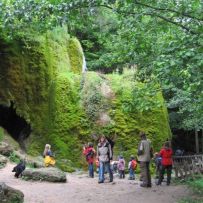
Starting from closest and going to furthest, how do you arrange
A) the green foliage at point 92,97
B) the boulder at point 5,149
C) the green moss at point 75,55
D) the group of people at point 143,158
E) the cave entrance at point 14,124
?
the group of people at point 143,158, the boulder at point 5,149, the green foliage at point 92,97, the cave entrance at point 14,124, the green moss at point 75,55

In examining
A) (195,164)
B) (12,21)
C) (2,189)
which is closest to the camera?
(2,189)

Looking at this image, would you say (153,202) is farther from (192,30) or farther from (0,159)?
(0,159)

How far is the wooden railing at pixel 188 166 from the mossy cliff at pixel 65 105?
2.98 meters

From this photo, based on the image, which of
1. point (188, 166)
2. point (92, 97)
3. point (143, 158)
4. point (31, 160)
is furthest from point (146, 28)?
point (31, 160)

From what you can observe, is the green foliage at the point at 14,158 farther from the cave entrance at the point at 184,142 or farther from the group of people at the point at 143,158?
the cave entrance at the point at 184,142

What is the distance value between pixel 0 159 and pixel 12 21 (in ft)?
25.6

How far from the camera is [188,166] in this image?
16.0 metres

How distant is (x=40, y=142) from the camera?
1944 centimetres

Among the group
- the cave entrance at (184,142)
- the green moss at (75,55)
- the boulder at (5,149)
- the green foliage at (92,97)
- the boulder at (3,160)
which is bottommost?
the boulder at (3,160)

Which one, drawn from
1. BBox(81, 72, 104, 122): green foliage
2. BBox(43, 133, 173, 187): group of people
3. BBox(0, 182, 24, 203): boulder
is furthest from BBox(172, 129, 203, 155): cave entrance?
BBox(0, 182, 24, 203): boulder

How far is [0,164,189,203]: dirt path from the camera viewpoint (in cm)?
1034

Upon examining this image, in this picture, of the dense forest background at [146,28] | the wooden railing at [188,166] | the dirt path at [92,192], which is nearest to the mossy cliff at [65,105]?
the wooden railing at [188,166]

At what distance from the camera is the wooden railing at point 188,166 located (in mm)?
15914

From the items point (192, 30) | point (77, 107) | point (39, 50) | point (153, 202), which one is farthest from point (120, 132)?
point (192, 30)
